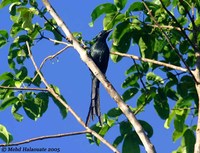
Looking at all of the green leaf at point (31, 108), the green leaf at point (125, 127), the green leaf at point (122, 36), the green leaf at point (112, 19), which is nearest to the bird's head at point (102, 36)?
the green leaf at point (122, 36)

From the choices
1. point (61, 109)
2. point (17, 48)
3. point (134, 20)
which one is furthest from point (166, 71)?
point (17, 48)

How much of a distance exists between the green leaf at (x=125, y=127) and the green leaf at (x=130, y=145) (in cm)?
A: 4

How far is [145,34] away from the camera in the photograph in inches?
164

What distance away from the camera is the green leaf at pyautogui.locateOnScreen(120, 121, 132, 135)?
157 inches

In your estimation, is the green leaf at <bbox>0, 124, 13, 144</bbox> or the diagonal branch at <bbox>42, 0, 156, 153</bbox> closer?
the diagonal branch at <bbox>42, 0, 156, 153</bbox>

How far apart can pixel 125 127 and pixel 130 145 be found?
6.2 inches

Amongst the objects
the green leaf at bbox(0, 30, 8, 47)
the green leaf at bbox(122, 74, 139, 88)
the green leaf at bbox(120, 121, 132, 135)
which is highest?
the green leaf at bbox(0, 30, 8, 47)

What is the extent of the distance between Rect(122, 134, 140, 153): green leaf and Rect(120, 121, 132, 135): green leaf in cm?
4

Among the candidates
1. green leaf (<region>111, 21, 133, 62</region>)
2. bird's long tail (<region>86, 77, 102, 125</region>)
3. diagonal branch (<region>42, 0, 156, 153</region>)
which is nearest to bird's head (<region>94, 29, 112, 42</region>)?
bird's long tail (<region>86, 77, 102, 125</region>)

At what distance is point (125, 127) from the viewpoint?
13.2ft

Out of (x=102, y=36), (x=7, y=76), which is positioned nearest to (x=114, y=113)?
(x=7, y=76)

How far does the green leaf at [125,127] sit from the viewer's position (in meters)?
4.00

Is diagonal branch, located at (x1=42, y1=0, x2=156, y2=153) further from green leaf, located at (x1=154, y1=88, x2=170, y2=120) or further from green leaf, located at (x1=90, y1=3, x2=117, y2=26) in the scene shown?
green leaf, located at (x1=154, y1=88, x2=170, y2=120)

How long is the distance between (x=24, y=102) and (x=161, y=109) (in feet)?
3.01
